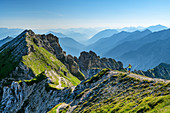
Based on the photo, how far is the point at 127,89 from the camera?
136 ft

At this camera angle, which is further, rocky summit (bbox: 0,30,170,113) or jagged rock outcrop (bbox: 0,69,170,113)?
rocky summit (bbox: 0,30,170,113)

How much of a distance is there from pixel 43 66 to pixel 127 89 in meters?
159

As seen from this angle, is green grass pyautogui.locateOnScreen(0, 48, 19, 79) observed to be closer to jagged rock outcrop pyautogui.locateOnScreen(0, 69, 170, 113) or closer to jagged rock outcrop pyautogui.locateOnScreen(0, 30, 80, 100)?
jagged rock outcrop pyautogui.locateOnScreen(0, 30, 80, 100)

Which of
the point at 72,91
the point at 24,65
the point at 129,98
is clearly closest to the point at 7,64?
the point at 24,65

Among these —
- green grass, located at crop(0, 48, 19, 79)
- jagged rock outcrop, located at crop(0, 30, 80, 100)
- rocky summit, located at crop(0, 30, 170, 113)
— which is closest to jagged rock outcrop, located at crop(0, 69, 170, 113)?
rocky summit, located at crop(0, 30, 170, 113)

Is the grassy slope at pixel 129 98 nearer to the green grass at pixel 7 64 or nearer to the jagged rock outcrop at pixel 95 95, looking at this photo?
the jagged rock outcrop at pixel 95 95

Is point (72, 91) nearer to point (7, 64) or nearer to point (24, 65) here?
point (24, 65)

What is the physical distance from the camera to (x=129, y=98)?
3341cm

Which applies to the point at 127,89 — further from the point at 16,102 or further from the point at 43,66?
the point at 43,66

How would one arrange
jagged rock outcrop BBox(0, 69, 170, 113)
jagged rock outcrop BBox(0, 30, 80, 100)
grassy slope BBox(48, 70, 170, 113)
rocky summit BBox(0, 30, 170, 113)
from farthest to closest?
jagged rock outcrop BBox(0, 30, 80, 100) < rocky summit BBox(0, 30, 170, 113) < jagged rock outcrop BBox(0, 69, 170, 113) < grassy slope BBox(48, 70, 170, 113)

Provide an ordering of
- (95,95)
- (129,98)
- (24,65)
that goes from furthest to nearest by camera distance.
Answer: (24,65) → (95,95) → (129,98)

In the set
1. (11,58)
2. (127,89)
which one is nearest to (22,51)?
(11,58)

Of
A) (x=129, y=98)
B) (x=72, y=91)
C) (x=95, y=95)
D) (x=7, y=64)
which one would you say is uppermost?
(x=129, y=98)

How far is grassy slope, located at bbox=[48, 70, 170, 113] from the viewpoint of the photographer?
76.3ft
